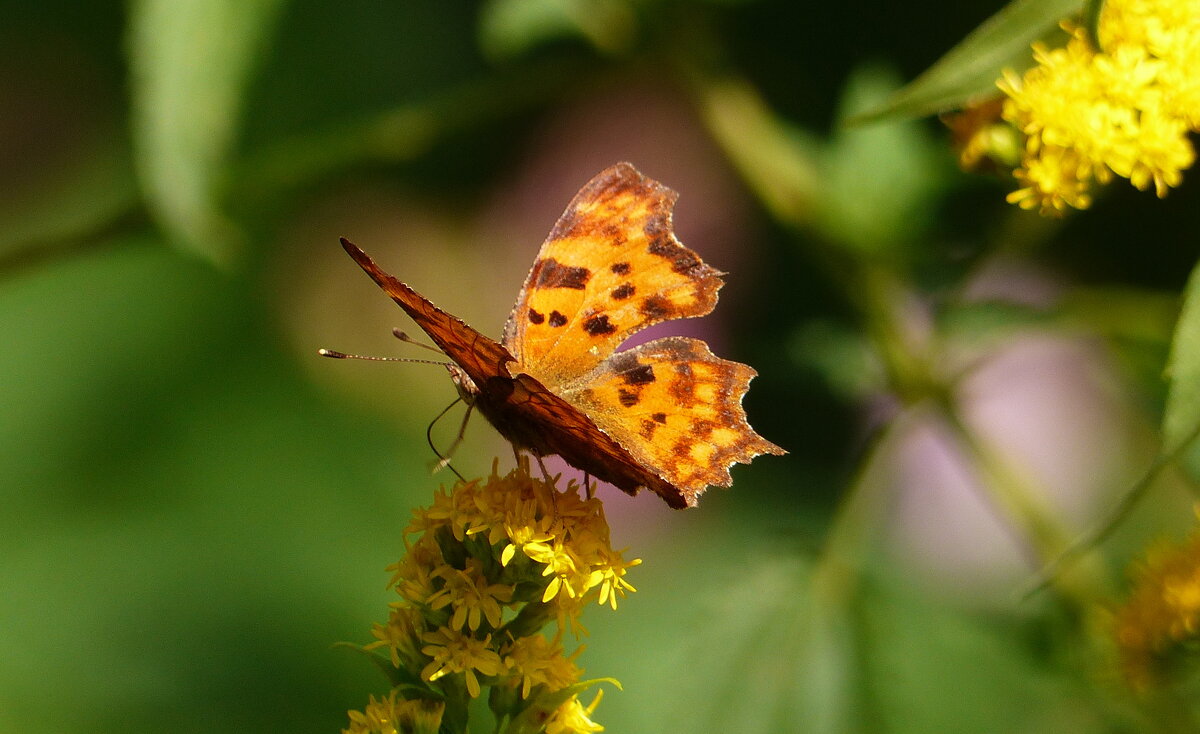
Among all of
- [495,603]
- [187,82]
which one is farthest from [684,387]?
[187,82]

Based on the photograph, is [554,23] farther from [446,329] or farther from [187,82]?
[446,329]

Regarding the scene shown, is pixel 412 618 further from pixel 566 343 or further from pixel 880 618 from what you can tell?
pixel 880 618

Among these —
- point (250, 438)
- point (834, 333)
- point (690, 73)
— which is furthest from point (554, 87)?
point (250, 438)

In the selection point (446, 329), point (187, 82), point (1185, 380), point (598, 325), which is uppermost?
point (187, 82)

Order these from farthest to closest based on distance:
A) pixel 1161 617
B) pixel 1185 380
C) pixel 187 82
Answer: pixel 187 82, pixel 1161 617, pixel 1185 380

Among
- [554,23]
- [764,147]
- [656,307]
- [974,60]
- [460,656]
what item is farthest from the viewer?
[764,147]

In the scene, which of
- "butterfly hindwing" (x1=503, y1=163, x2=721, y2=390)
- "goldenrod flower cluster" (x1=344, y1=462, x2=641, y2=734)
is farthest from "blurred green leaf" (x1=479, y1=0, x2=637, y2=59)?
"goldenrod flower cluster" (x1=344, y1=462, x2=641, y2=734)
